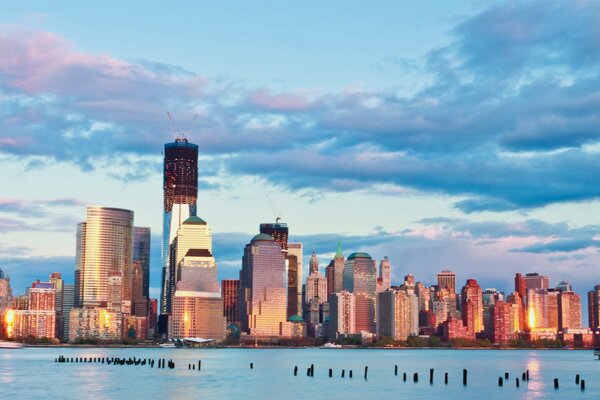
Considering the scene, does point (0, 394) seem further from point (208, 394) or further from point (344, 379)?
point (344, 379)

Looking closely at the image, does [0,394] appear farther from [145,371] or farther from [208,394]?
[145,371]

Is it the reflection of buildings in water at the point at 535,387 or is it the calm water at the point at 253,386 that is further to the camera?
the reflection of buildings in water at the point at 535,387

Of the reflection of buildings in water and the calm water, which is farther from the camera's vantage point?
the reflection of buildings in water

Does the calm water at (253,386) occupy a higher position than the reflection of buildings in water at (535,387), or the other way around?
the calm water at (253,386)

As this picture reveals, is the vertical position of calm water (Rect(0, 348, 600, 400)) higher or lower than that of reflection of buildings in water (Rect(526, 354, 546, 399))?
higher

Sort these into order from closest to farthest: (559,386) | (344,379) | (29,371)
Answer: (559,386) < (344,379) < (29,371)

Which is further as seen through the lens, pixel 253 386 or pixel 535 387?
pixel 535 387

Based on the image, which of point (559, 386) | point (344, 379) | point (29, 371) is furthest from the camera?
point (29, 371)

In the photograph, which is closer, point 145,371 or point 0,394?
point 0,394

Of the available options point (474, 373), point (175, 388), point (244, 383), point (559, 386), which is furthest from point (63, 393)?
point (474, 373)

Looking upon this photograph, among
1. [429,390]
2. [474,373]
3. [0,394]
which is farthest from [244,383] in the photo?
[474,373]

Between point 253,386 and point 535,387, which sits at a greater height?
point 253,386

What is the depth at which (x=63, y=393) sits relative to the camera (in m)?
116

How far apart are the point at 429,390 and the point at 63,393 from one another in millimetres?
45566
